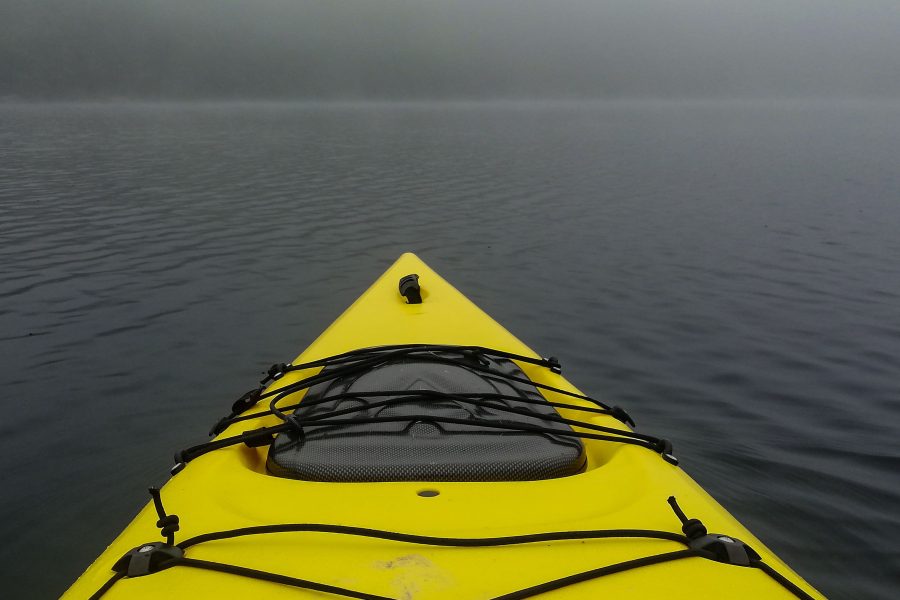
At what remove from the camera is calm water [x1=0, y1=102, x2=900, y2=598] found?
4.01 metres

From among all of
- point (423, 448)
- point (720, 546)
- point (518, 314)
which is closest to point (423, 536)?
point (423, 448)

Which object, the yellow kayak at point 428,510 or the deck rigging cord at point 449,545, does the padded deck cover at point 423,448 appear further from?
the deck rigging cord at point 449,545

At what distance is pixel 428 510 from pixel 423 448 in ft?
1.27

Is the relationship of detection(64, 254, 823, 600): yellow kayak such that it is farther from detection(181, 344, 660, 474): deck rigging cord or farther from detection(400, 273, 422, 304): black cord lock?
detection(400, 273, 422, 304): black cord lock

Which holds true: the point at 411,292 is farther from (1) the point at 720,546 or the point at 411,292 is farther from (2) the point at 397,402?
(1) the point at 720,546

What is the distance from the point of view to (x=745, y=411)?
5.03 meters

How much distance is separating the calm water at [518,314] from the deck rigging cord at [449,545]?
198 cm

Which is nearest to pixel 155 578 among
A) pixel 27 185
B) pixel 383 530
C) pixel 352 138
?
pixel 383 530

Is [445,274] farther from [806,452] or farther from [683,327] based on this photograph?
[806,452]

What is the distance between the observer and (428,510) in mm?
2014

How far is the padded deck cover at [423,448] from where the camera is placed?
229 centimetres

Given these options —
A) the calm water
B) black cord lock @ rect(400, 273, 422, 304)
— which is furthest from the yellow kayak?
the calm water

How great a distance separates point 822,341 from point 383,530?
19.9 ft

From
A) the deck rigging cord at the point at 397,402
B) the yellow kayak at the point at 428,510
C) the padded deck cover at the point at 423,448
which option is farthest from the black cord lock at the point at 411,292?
the padded deck cover at the point at 423,448
